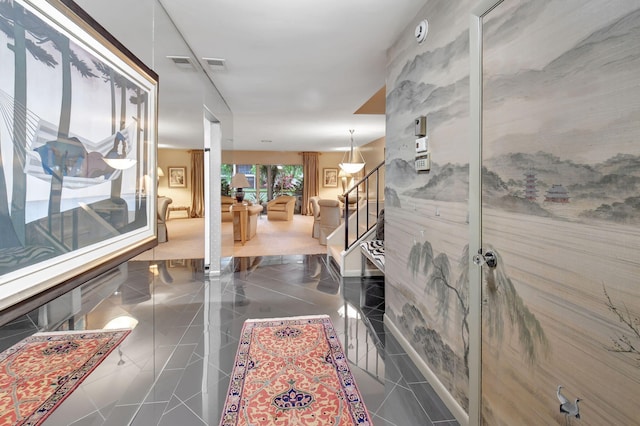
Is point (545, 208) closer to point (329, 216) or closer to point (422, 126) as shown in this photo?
point (422, 126)

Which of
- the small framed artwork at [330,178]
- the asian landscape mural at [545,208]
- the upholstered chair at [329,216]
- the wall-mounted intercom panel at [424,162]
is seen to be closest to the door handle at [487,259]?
the asian landscape mural at [545,208]

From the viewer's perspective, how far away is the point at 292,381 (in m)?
1.91

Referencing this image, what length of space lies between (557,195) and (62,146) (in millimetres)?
1687

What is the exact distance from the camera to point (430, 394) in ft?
6.03

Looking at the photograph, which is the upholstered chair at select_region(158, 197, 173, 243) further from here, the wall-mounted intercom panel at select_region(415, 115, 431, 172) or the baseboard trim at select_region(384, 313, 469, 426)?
the baseboard trim at select_region(384, 313, 469, 426)

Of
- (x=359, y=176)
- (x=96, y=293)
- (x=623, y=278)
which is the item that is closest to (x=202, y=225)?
(x=96, y=293)

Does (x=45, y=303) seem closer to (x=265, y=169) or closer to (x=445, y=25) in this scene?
(x=445, y=25)

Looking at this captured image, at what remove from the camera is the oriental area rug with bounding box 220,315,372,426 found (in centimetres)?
161

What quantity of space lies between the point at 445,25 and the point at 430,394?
7.33 feet

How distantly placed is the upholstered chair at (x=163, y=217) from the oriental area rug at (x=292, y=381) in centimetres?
103

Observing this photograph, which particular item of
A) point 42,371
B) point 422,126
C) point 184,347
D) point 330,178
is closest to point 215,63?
point 422,126

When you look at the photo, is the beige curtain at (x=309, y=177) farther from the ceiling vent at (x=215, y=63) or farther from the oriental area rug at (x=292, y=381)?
the oriental area rug at (x=292, y=381)

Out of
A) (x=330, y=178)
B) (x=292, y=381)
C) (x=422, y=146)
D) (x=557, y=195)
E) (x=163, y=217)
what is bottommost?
(x=292, y=381)

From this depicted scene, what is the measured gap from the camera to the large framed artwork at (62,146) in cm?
80
